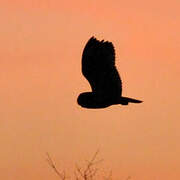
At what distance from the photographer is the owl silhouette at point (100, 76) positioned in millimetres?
41875

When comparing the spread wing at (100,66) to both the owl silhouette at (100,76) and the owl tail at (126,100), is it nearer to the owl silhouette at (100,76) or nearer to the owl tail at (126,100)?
the owl silhouette at (100,76)

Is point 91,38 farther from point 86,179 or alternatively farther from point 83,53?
point 86,179

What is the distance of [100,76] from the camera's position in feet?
138

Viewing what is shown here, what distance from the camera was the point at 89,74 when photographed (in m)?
42.4

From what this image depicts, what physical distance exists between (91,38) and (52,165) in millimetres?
2673

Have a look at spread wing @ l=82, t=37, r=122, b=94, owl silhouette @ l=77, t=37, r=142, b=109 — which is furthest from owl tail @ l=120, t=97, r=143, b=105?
spread wing @ l=82, t=37, r=122, b=94

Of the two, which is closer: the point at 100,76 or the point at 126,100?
the point at 126,100

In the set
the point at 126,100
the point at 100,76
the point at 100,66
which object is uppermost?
the point at 100,66

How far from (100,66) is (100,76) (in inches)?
7.8

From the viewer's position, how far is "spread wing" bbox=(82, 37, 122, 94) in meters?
41.9

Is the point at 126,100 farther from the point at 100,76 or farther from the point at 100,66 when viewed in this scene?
the point at 100,66

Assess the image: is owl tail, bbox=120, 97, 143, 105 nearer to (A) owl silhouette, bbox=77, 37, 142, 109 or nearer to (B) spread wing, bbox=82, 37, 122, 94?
(A) owl silhouette, bbox=77, 37, 142, 109

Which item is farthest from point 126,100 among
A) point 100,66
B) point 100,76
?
point 100,66

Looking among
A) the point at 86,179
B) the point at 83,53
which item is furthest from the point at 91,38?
the point at 86,179
